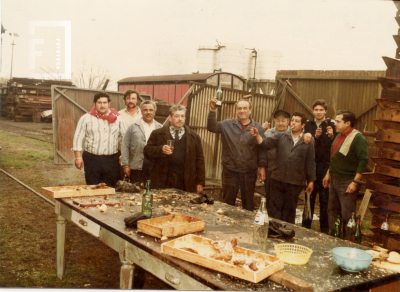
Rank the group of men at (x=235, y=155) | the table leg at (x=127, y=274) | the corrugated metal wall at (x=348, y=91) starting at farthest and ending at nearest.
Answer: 1. the corrugated metal wall at (x=348, y=91)
2. the group of men at (x=235, y=155)
3. the table leg at (x=127, y=274)

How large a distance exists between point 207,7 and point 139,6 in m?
0.69

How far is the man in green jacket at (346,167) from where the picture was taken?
3611 mm

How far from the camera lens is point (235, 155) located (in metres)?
4.04

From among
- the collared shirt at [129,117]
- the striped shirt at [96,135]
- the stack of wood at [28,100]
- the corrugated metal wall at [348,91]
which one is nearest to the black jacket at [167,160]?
the striped shirt at [96,135]

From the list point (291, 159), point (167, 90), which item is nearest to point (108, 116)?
point (291, 159)

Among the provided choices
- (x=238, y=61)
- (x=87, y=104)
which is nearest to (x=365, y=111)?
(x=238, y=61)

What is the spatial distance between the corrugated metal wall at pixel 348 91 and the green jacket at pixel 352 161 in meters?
3.02

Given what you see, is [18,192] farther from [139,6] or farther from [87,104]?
[139,6]

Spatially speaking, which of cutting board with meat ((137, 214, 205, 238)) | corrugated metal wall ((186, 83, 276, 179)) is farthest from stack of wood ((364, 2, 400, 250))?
corrugated metal wall ((186, 83, 276, 179))

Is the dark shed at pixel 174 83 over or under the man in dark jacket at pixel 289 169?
A: over

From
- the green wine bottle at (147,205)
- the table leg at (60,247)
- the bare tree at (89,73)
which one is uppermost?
the bare tree at (89,73)

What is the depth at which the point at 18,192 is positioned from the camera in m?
5.77

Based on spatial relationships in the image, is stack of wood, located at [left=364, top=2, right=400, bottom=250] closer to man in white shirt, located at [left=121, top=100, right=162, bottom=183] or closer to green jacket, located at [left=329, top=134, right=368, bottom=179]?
green jacket, located at [left=329, top=134, right=368, bottom=179]

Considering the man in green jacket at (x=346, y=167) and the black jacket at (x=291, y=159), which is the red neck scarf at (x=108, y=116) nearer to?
the black jacket at (x=291, y=159)
